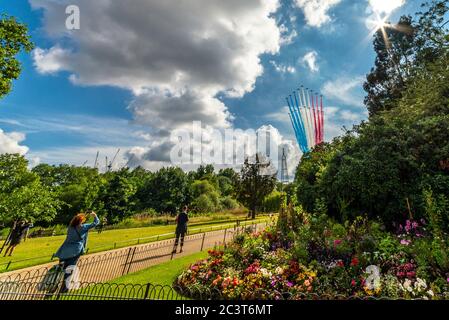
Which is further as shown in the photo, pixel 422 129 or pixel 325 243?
pixel 422 129

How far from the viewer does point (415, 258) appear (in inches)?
241

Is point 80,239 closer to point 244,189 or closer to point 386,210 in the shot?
point 386,210

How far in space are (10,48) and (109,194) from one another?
30507 millimetres

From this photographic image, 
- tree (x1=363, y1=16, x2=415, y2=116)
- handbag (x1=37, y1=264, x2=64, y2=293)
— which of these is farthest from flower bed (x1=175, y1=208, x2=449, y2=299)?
tree (x1=363, y1=16, x2=415, y2=116)

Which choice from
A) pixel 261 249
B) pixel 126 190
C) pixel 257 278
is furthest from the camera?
pixel 126 190

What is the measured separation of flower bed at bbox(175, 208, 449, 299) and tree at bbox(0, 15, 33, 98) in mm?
14323

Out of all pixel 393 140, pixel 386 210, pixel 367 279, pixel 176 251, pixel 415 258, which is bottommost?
pixel 176 251

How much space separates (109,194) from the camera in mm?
41906

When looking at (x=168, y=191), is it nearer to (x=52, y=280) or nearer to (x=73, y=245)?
(x=73, y=245)

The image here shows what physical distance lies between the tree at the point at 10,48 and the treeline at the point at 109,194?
28.6 feet

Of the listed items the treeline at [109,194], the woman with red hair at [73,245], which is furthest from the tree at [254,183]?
the woman with red hair at [73,245]

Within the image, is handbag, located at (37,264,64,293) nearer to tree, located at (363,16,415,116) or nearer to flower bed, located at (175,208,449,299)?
flower bed, located at (175,208,449,299)
